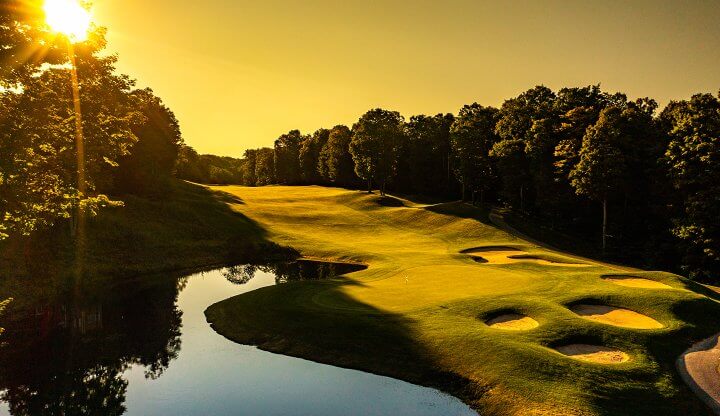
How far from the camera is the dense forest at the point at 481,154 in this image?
58.7ft

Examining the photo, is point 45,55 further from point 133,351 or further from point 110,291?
point 110,291

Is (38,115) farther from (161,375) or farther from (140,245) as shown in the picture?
(140,245)

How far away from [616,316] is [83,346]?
32596 mm

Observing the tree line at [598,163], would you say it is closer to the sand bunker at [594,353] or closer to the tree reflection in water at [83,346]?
the sand bunker at [594,353]

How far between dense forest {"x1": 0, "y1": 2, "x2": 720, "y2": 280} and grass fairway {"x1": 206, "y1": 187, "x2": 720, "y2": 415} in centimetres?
1388

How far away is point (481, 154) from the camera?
265 feet

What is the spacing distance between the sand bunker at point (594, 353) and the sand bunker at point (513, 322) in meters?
2.66

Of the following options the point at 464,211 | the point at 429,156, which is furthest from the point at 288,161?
the point at 464,211

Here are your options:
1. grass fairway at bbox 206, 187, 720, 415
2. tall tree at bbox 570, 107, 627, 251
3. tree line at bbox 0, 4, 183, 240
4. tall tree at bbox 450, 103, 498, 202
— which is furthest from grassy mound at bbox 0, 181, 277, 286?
tall tree at bbox 570, 107, 627, 251

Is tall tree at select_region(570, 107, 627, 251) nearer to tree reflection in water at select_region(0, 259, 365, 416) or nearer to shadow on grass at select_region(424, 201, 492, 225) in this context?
shadow on grass at select_region(424, 201, 492, 225)

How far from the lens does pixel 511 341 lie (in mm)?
23906

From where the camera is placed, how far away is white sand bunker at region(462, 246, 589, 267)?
150 feet

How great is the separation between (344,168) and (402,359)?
101646mm

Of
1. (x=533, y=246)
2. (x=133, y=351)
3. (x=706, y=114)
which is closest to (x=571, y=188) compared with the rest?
(x=533, y=246)
